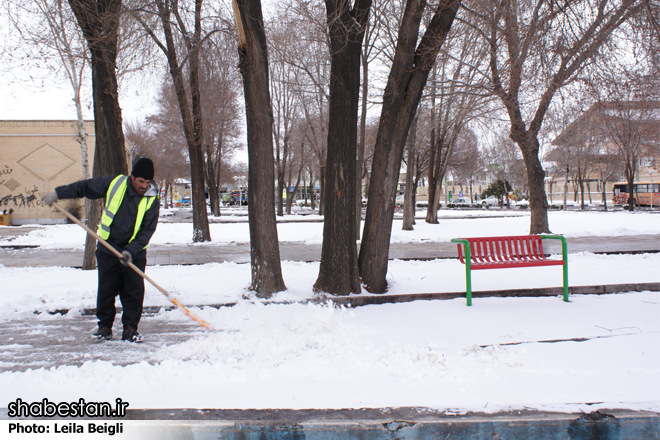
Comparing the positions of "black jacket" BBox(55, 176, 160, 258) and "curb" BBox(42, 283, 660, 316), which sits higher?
"black jacket" BBox(55, 176, 160, 258)

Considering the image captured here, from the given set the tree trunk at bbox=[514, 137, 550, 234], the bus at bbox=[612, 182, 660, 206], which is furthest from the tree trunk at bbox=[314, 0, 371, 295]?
the bus at bbox=[612, 182, 660, 206]

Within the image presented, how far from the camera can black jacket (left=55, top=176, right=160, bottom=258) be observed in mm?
4492

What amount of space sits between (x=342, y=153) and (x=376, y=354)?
296cm

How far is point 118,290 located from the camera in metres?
4.70

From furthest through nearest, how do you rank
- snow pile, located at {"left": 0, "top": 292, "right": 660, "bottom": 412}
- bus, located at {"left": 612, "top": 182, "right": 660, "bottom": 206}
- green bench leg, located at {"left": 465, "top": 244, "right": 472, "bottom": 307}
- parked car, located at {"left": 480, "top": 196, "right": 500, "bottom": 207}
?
parked car, located at {"left": 480, "top": 196, "right": 500, "bottom": 207} → bus, located at {"left": 612, "top": 182, "right": 660, "bottom": 206} → green bench leg, located at {"left": 465, "top": 244, "right": 472, "bottom": 307} → snow pile, located at {"left": 0, "top": 292, "right": 660, "bottom": 412}

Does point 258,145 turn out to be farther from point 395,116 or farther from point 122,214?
point 122,214

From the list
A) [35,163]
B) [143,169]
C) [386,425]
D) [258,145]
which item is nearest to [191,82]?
[258,145]

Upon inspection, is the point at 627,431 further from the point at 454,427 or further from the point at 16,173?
the point at 16,173

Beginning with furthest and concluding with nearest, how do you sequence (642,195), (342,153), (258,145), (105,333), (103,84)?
(642,195)
(103,84)
(342,153)
(258,145)
(105,333)

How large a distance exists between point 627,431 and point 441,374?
1268 millimetres

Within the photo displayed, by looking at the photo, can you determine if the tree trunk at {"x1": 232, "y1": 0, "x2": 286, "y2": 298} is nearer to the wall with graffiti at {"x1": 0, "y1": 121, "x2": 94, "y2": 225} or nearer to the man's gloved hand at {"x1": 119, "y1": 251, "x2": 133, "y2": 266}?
the man's gloved hand at {"x1": 119, "y1": 251, "x2": 133, "y2": 266}

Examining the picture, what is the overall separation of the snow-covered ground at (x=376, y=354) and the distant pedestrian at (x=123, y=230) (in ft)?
2.08

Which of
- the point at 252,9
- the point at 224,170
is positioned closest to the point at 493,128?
the point at 252,9

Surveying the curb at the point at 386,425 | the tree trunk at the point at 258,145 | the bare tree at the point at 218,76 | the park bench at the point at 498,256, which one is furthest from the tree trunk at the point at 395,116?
the bare tree at the point at 218,76
